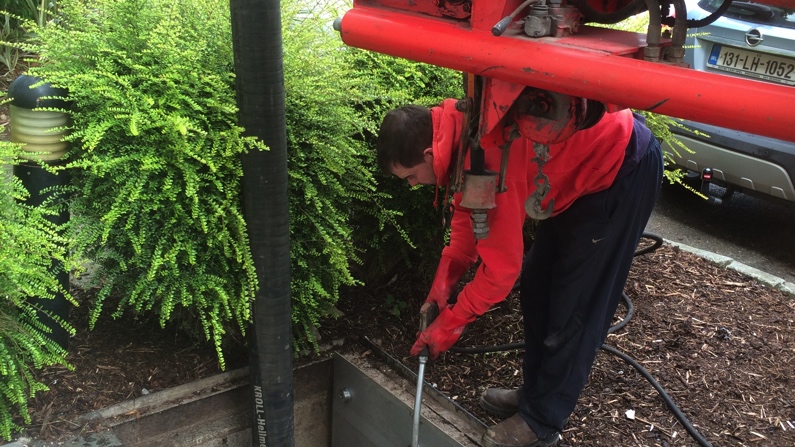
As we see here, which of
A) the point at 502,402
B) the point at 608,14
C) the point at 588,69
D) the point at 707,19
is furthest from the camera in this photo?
the point at 502,402

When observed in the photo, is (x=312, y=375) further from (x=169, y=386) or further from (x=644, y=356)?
(x=644, y=356)

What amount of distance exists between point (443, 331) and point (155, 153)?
1224 mm

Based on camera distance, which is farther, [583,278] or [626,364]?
[626,364]

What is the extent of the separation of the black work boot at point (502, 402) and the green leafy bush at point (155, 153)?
1142 millimetres

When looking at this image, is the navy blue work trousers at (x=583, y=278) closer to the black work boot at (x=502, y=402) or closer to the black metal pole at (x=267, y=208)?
the black work boot at (x=502, y=402)

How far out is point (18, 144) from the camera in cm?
247

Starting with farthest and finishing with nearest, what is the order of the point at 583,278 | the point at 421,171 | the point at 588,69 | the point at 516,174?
the point at 583,278, the point at 421,171, the point at 516,174, the point at 588,69

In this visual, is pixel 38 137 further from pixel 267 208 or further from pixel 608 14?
pixel 608 14

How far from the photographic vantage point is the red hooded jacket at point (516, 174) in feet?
8.11

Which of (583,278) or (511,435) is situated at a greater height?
(583,278)

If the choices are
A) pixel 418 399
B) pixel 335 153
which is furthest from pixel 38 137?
pixel 418 399

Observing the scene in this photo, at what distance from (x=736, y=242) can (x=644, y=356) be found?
8.27ft

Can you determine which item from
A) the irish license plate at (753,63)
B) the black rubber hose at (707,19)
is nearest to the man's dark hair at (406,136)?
the black rubber hose at (707,19)

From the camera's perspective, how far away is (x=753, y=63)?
4.43m
